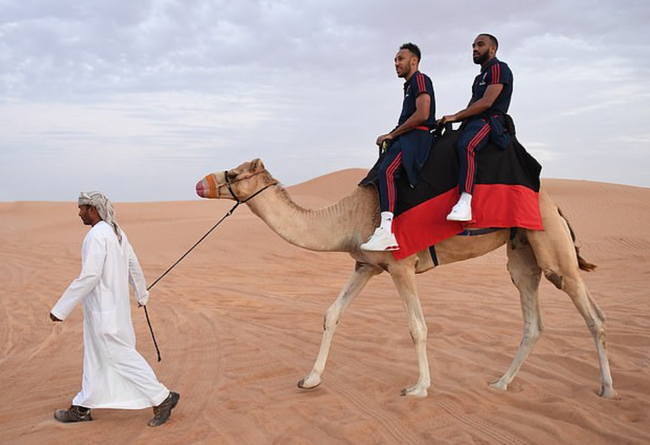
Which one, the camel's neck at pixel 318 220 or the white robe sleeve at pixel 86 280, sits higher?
the camel's neck at pixel 318 220

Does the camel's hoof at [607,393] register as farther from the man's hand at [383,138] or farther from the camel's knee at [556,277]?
the man's hand at [383,138]

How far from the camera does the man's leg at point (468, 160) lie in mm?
5666

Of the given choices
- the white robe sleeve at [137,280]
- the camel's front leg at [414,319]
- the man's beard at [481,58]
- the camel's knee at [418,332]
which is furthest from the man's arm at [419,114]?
the white robe sleeve at [137,280]

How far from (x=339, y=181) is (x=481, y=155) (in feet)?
128

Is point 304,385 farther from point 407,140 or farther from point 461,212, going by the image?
point 407,140

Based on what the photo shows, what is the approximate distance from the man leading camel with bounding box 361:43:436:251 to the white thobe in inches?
87.9

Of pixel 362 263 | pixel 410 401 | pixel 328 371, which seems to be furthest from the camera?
pixel 328 371

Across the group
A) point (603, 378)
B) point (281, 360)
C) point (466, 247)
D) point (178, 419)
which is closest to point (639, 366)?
point (603, 378)

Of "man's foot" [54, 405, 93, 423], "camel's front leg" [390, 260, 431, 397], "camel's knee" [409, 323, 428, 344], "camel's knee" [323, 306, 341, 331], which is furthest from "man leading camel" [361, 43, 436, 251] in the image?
"man's foot" [54, 405, 93, 423]

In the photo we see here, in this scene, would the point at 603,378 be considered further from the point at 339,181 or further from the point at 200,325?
the point at 339,181

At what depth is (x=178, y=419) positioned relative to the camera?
18.3ft

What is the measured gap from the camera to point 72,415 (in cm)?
551

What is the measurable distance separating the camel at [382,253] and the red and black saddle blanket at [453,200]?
0.81 ft

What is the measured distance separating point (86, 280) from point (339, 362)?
3.31m
